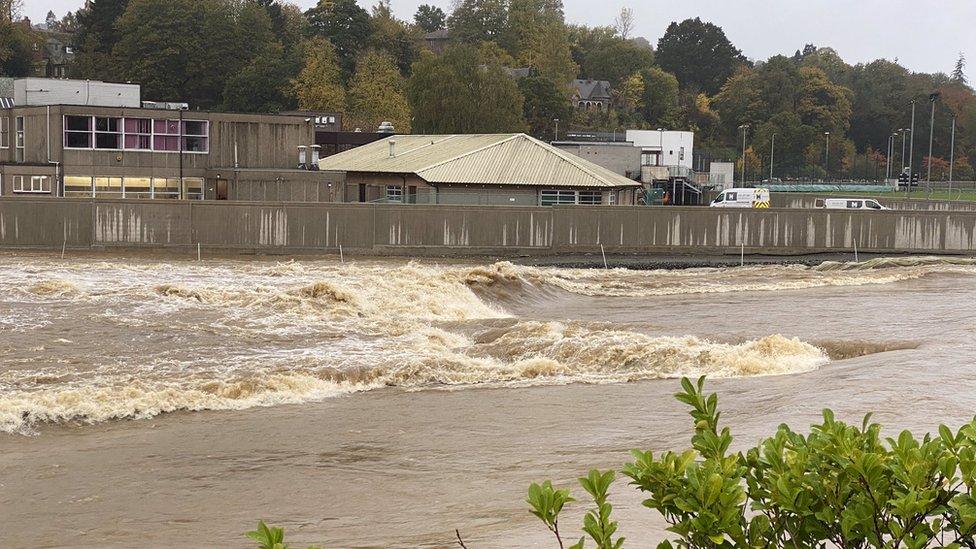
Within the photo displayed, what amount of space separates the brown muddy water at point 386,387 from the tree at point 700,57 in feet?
479

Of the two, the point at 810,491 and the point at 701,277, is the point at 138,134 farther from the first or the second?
the point at 810,491

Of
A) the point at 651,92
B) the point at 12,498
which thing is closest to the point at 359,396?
the point at 12,498

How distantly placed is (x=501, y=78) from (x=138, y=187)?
45.5 metres

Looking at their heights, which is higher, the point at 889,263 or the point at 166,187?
the point at 166,187

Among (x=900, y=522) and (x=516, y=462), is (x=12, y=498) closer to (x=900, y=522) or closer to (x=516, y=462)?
(x=516, y=462)

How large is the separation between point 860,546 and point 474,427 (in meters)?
12.3

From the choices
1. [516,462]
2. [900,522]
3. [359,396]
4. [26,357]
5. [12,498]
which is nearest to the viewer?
[900,522]

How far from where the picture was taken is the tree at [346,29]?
130m

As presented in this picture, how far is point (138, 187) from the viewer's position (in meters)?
52.5

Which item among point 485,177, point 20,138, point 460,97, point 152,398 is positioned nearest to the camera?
point 152,398

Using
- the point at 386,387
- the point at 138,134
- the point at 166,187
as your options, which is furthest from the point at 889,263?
the point at 138,134

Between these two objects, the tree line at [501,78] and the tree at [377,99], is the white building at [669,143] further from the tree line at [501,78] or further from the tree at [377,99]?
the tree at [377,99]

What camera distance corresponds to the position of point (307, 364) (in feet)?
74.1

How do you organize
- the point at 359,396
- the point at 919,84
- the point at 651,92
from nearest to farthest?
1. the point at 359,396
2. the point at 651,92
3. the point at 919,84
